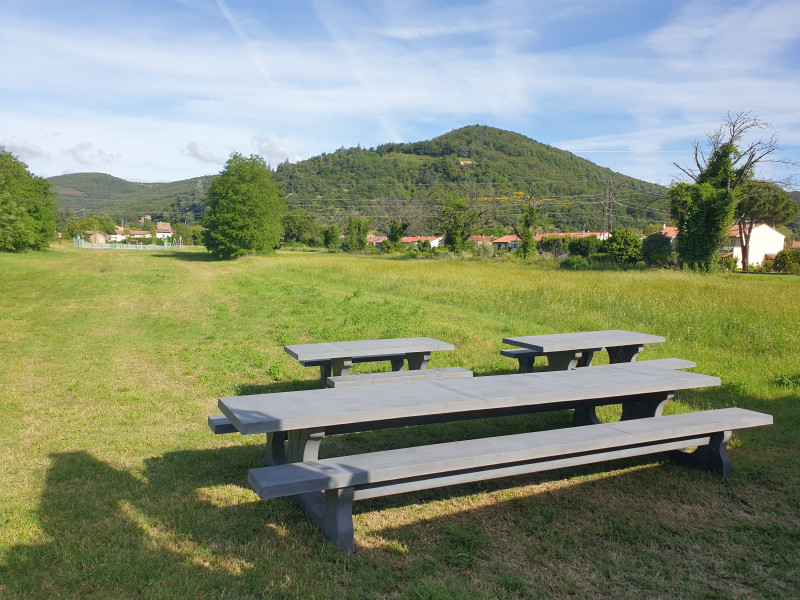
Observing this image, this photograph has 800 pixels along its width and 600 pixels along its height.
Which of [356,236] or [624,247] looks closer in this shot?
[624,247]

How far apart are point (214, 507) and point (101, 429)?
2045 mm

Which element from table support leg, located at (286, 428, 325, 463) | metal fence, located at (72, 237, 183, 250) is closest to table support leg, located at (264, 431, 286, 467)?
table support leg, located at (286, 428, 325, 463)

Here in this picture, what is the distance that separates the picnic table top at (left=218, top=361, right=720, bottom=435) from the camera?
3254mm

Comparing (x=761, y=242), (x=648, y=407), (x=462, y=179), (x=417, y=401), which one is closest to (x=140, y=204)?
(x=462, y=179)

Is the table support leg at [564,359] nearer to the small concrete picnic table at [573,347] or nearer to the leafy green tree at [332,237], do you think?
the small concrete picnic table at [573,347]

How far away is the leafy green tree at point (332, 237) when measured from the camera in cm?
6714

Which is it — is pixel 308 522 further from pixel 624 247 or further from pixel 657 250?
pixel 624 247

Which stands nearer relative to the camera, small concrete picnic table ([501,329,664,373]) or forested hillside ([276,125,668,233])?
small concrete picnic table ([501,329,664,373])

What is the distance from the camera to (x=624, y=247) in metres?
36.1

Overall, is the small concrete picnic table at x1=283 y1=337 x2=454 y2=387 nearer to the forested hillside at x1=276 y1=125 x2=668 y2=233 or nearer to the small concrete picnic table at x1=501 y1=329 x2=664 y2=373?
the small concrete picnic table at x1=501 y1=329 x2=664 y2=373

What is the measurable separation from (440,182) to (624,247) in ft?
281

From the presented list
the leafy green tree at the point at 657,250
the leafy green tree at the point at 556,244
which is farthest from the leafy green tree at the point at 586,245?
the leafy green tree at the point at 556,244

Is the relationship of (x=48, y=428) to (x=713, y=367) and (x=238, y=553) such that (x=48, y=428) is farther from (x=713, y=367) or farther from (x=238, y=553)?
(x=713, y=367)

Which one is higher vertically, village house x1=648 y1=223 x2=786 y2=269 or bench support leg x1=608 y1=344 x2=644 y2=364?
village house x1=648 y1=223 x2=786 y2=269
